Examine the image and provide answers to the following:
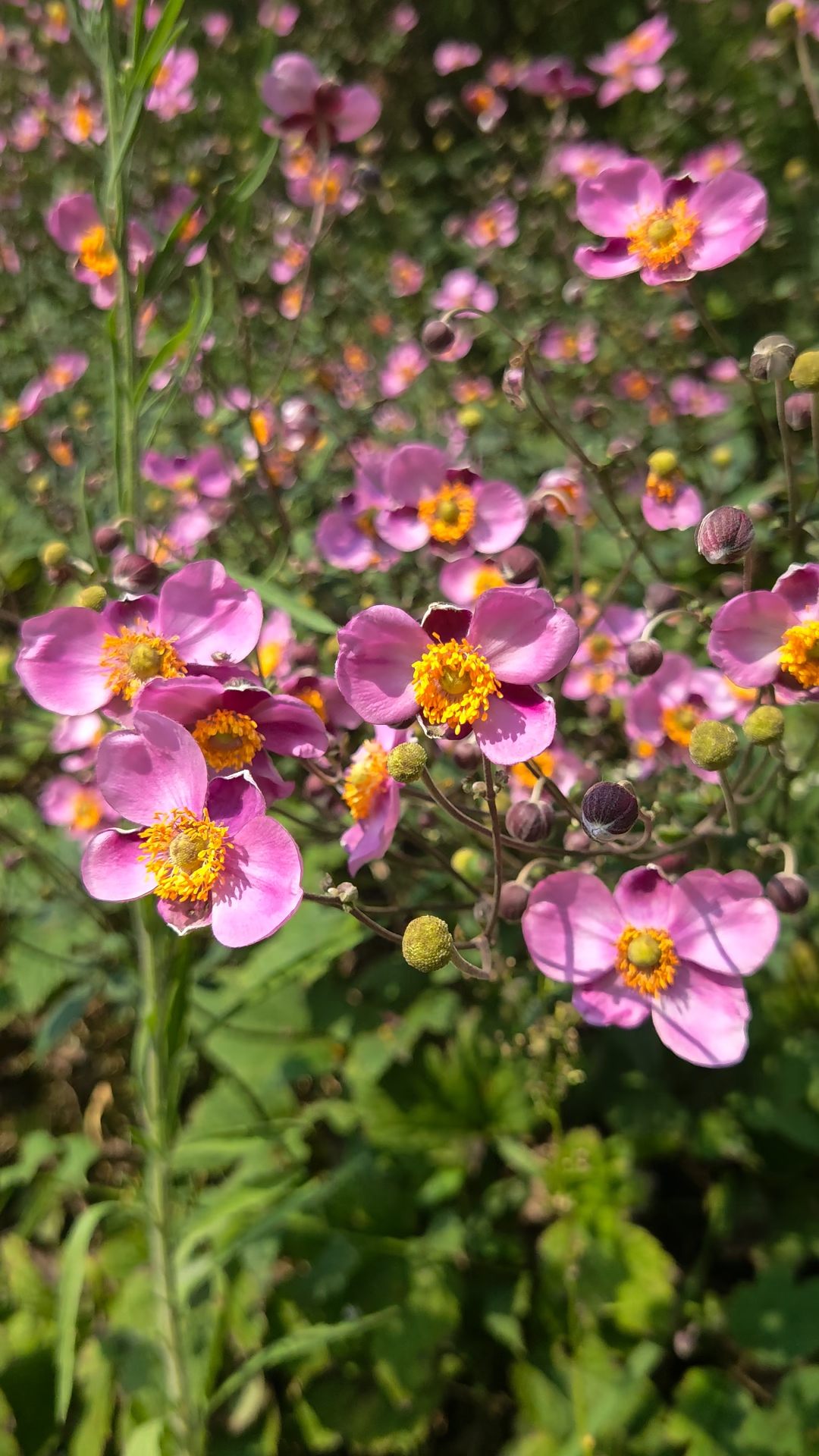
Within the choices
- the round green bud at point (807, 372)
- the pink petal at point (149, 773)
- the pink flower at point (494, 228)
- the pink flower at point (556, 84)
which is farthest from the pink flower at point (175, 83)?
the pink petal at point (149, 773)

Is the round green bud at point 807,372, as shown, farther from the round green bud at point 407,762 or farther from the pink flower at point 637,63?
the pink flower at point 637,63

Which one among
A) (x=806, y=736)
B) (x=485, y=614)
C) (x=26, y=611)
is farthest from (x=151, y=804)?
(x=26, y=611)

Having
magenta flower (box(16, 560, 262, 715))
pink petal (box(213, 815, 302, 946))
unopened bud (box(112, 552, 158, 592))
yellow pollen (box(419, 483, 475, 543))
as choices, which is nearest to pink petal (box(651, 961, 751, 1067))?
pink petal (box(213, 815, 302, 946))

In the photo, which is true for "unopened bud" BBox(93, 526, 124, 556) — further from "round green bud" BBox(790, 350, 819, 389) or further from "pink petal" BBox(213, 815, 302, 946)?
"round green bud" BBox(790, 350, 819, 389)

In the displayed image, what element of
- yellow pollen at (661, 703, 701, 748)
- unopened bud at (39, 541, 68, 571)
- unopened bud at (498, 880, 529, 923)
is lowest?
yellow pollen at (661, 703, 701, 748)

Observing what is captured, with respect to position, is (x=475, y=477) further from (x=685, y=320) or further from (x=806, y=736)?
(x=685, y=320)

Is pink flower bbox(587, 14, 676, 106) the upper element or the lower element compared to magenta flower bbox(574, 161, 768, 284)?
lower

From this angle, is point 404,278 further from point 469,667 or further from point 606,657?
point 469,667
